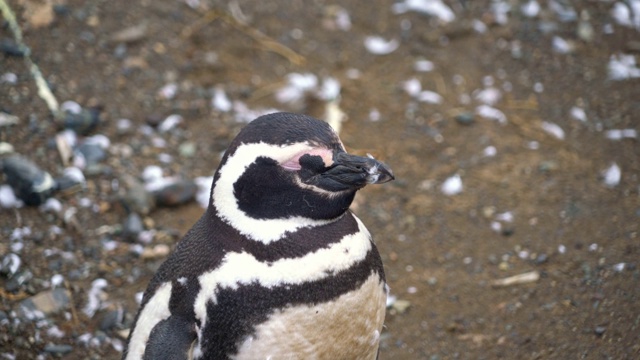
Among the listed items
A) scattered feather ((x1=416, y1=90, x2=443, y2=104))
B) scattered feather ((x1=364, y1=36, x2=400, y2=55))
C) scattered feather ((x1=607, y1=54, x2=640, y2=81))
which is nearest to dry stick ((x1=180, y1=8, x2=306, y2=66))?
scattered feather ((x1=364, y1=36, x2=400, y2=55))

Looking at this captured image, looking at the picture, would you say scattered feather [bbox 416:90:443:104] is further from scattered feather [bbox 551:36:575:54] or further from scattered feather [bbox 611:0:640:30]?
scattered feather [bbox 611:0:640:30]

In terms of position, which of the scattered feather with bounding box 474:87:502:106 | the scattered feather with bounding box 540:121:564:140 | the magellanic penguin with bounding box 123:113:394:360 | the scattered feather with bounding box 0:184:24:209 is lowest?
the scattered feather with bounding box 474:87:502:106

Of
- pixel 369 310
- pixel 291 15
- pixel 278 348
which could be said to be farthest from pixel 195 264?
pixel 291 15

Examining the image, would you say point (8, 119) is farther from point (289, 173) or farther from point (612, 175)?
point (612, 175)

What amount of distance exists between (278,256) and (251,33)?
3240mm

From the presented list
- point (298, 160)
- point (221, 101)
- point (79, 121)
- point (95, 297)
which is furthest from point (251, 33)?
point (298, 160)

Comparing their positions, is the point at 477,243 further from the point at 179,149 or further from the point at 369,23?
the point at 369,23

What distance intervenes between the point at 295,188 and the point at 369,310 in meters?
0.49

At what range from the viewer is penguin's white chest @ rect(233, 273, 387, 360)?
7.78 ft

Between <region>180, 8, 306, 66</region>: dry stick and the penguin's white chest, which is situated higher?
the penguin's white chest

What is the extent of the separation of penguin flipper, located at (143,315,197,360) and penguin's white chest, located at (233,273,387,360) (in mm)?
165

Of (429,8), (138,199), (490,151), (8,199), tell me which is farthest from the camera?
(429,8)

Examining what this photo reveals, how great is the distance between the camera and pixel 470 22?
553cm

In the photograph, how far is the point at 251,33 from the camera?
17.5 feet
